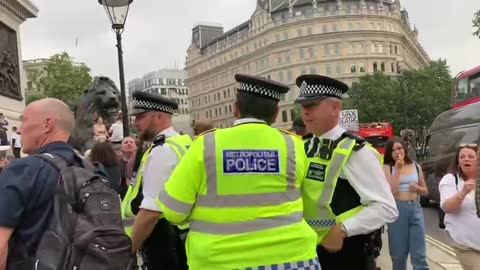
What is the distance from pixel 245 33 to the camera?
Result: 12219 centimetres

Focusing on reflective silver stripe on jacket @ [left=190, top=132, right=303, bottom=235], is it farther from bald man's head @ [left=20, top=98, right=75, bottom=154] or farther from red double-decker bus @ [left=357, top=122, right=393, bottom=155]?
red double-decker bus @ [left=357, top=122, right=393, bottom=155]

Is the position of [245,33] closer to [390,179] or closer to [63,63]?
[63,63]

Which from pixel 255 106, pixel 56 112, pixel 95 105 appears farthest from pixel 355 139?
pixel 95 105

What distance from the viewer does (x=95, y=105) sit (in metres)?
6.95

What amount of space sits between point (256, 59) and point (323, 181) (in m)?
114

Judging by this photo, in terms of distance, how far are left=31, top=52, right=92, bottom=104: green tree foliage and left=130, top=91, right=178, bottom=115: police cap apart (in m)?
58.6

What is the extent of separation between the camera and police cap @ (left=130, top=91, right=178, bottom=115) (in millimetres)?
4605

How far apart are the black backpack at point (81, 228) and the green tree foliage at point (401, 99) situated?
65.7 meters

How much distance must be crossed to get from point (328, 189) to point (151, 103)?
169cm

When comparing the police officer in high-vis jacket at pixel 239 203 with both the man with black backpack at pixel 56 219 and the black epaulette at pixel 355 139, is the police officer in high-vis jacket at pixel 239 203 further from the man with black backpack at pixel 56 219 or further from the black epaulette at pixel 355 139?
the black epaulette at pixel 355 139

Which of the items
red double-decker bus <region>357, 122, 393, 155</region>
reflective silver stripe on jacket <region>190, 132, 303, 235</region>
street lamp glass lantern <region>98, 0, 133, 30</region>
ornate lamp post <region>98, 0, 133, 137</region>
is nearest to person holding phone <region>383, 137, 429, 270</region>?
ornate lamp post <region>98, 0, 133, 137</region>

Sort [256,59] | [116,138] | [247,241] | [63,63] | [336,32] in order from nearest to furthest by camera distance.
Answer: [247,241], [116,138], [63,63], [336,32], [256,59]

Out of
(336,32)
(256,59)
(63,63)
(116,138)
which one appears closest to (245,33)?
(256,59)

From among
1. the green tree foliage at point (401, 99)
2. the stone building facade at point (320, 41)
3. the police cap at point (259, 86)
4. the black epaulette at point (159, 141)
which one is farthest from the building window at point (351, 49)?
the police cap at point (259, 86)
